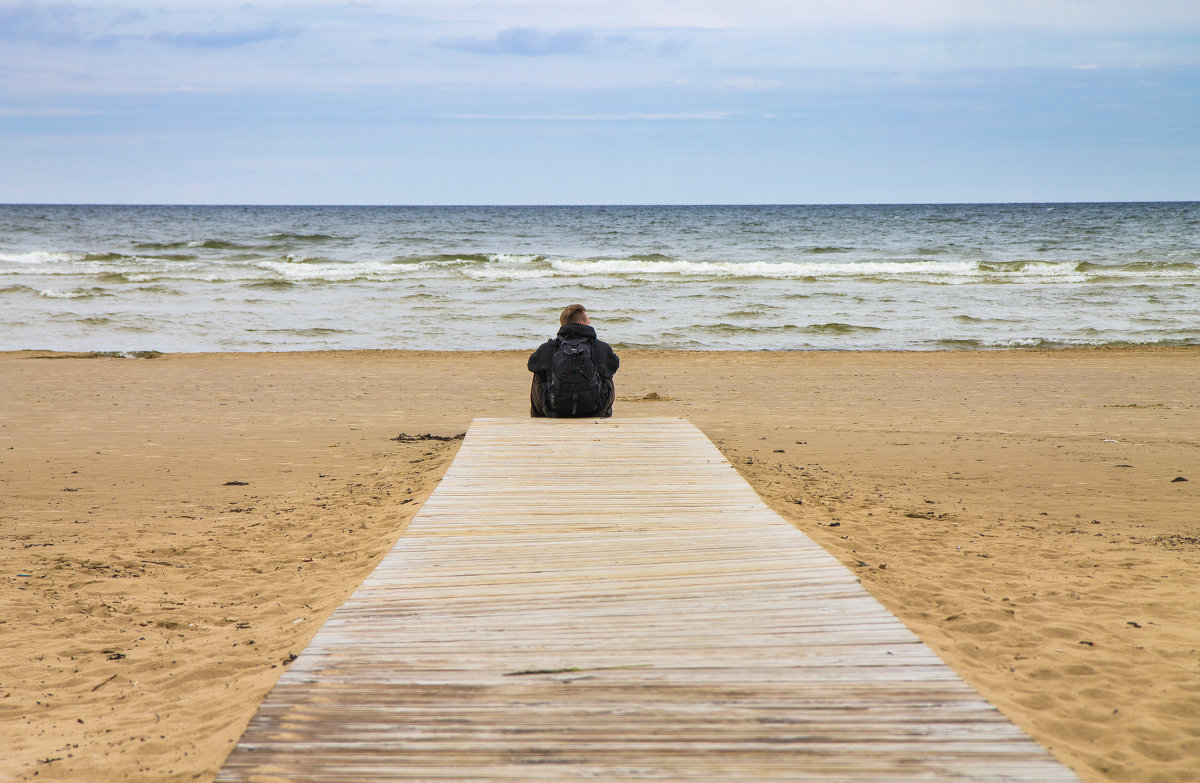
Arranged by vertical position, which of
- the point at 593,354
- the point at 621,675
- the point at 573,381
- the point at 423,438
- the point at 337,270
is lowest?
the point at 423,438

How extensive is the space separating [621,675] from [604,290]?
848 inches

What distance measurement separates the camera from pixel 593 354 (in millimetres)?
6820

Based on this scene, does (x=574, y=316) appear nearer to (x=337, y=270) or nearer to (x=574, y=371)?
(x=574, y=371)

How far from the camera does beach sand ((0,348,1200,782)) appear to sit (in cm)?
324

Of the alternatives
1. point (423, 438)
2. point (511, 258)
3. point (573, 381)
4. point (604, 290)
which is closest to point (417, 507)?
point (573, 381)

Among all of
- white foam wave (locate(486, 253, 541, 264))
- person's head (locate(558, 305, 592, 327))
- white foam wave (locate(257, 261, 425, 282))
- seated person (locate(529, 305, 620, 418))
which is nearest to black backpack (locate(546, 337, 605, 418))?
seated person (locate(529, 305, 620, 418))

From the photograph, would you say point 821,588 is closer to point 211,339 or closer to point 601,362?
point 601,362

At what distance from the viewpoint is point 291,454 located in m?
7.86

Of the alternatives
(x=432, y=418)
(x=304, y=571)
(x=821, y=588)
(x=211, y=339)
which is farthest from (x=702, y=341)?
(x=821, y=588)

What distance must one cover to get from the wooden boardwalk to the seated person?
268 cm

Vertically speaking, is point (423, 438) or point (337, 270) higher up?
point (337, 270)

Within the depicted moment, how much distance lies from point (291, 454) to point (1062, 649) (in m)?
6.38

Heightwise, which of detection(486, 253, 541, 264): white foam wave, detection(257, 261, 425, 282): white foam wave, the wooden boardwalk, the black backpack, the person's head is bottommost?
the wooden boardwalk

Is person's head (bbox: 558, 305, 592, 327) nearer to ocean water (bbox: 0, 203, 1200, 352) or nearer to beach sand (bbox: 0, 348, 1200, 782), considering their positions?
beach sand (bbox: 0, 348, 1200, 782)
